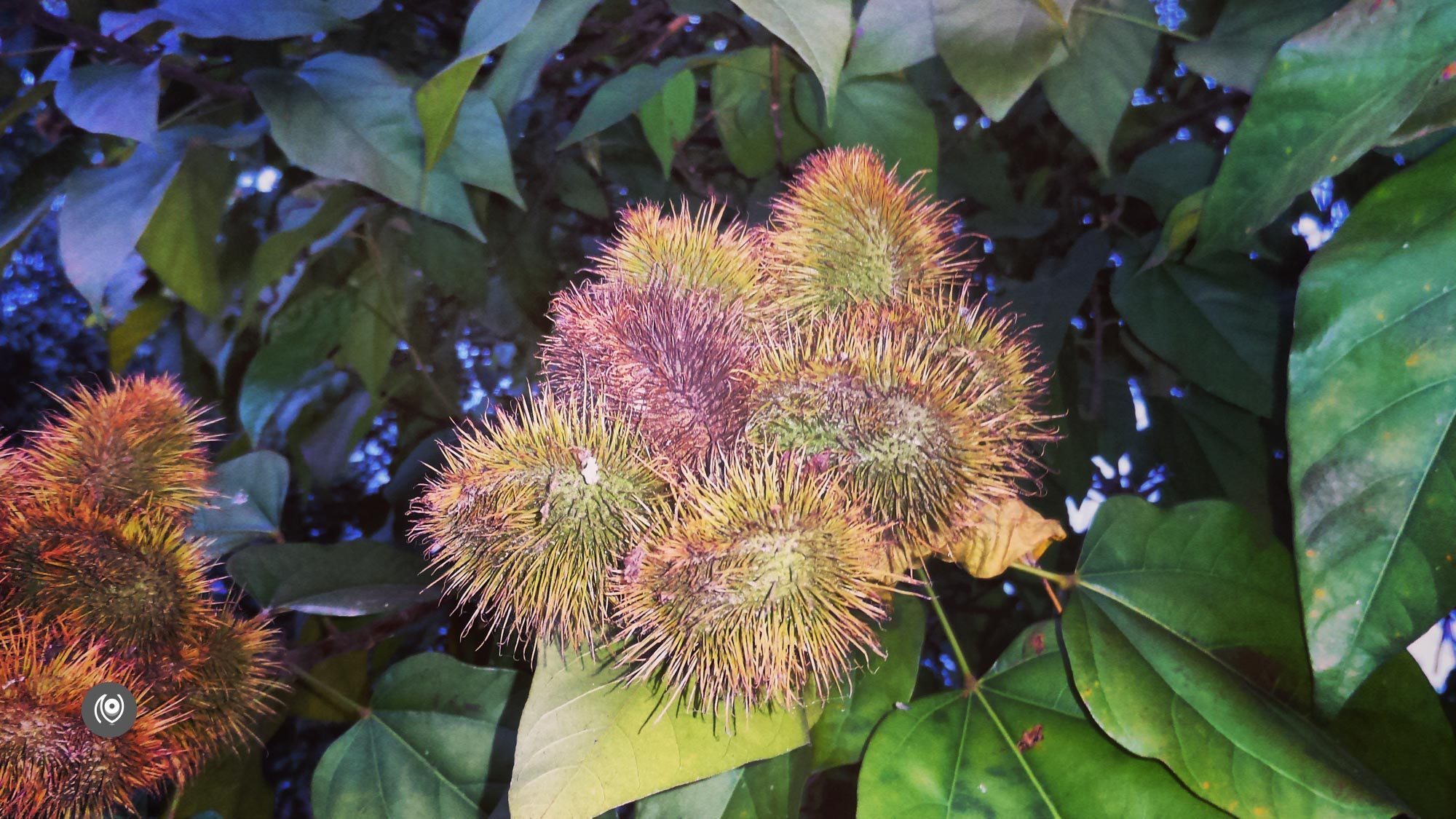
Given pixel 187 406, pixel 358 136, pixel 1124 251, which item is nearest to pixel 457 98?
pixel 358 136

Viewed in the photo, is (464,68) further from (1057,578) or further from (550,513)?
(1057,578)

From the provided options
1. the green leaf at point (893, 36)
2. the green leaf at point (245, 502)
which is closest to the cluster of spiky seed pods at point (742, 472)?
the green leaf at point (893, 36)

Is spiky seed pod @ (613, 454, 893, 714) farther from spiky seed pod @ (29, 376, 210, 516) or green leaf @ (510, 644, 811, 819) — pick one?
spiky seed pod @ (29, 376, 210, 516)

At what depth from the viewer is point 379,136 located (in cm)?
46

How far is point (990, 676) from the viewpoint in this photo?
1.11 ft

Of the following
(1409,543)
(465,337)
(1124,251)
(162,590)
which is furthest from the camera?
(465,337)

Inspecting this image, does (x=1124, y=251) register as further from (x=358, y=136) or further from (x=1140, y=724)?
(x=358, y=136)

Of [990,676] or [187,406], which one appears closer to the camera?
[990,676]

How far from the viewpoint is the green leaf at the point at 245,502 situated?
47cm

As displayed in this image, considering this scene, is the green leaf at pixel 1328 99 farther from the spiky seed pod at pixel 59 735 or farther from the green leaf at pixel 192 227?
the green leaf at pixel 192 227

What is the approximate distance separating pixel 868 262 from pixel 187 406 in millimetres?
376

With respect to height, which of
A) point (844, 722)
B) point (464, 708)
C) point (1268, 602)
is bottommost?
point (464, 708)

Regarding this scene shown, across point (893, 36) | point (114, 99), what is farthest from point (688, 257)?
point (114, 99)

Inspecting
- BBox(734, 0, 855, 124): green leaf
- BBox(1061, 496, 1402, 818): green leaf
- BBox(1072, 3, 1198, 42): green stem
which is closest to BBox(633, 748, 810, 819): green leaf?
BBox(1061, 496, 1402, 818): green leaf
